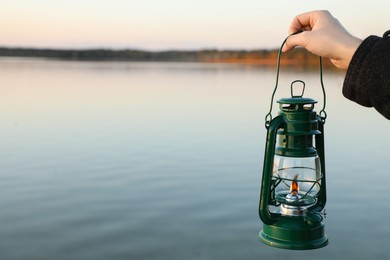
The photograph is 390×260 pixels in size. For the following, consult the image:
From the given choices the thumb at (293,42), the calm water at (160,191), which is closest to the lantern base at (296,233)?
the thumb at (293,42)

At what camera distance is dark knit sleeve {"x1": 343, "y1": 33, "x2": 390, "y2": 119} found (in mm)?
2334

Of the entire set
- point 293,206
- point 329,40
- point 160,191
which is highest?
point 329,40

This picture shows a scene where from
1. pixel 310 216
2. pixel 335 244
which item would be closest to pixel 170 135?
pixel 335 244

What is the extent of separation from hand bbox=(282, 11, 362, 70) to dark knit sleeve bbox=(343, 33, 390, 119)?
7 centimetres

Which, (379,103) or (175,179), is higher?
(379,103)

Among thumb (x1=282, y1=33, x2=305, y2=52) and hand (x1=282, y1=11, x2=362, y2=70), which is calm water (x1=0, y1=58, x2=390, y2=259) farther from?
hand (x1=282, y1=11, x2=362, y2=70)

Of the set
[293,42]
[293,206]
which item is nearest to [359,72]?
→ [293,42]

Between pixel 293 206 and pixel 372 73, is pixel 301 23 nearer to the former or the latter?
pixel 372 73

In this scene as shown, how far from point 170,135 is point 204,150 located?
436cm

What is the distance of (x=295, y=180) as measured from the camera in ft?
11.0

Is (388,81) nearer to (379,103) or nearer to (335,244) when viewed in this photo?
(379,103)

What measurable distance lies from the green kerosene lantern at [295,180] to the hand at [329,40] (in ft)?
1.81

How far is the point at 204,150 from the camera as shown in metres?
23.2

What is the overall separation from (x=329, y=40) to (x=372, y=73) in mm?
268
